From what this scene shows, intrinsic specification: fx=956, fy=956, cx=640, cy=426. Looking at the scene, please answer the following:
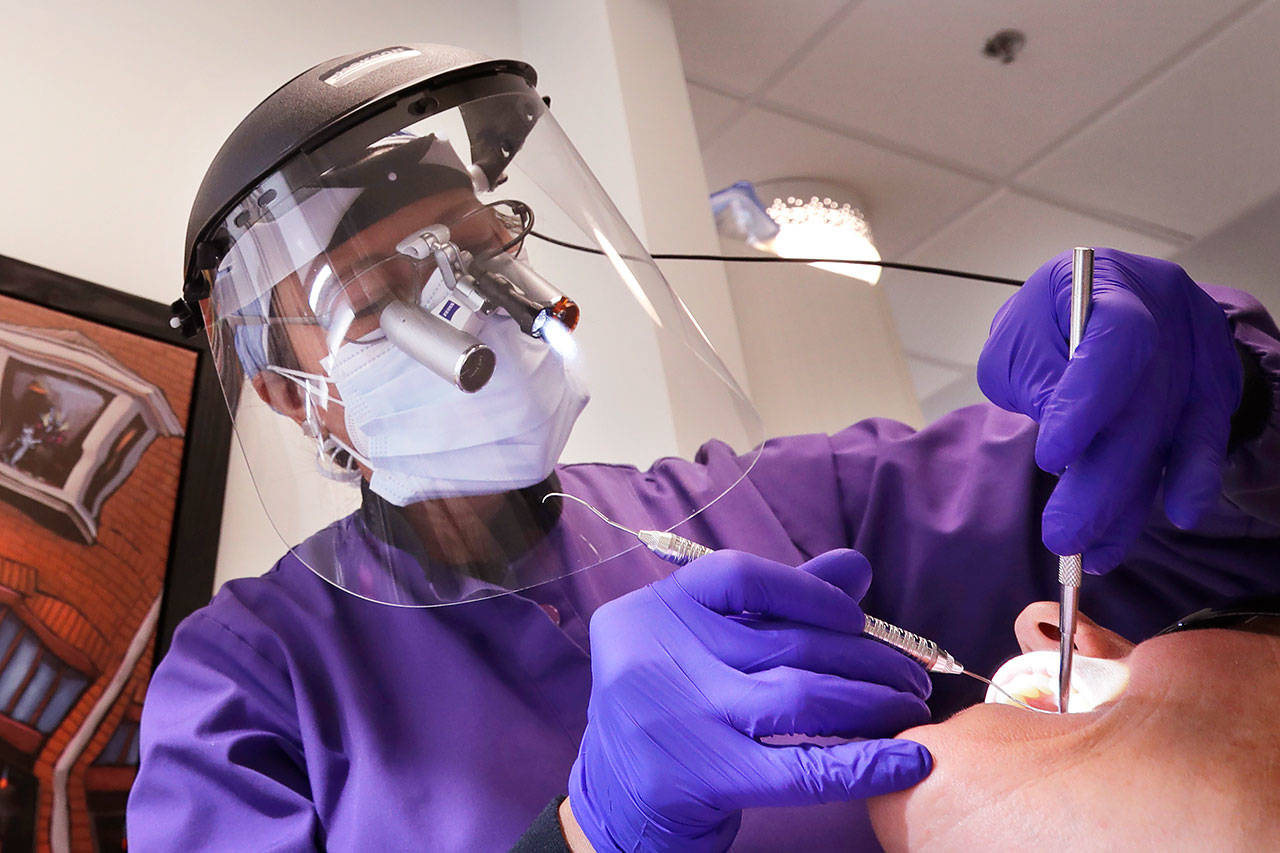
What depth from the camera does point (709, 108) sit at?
2.52m

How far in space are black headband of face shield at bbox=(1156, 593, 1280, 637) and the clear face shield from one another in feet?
1.47

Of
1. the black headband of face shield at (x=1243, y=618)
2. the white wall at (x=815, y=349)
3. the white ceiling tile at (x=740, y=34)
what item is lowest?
the black headband of face shield at (x=1243, y=618)

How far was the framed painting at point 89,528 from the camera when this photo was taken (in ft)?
3.49

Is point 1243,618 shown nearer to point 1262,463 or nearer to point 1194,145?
point 1262,463

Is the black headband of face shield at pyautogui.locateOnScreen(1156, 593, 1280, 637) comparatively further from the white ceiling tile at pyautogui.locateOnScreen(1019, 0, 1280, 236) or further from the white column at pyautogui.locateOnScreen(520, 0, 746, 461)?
the white ceiling tile at pyautogui.locateOnScreen(1019, 0, 1280, 236)

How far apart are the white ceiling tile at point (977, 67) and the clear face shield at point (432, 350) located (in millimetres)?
1724

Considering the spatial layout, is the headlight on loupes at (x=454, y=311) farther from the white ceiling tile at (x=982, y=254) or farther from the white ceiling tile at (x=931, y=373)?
the white ceiling tile at (x=931, y=373)

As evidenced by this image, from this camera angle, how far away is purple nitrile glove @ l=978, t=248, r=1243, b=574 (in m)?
0.70

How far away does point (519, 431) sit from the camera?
772 mm

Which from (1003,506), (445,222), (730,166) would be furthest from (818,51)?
(445,222)

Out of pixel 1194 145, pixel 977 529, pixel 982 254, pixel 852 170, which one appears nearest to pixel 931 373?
pixel 982 254

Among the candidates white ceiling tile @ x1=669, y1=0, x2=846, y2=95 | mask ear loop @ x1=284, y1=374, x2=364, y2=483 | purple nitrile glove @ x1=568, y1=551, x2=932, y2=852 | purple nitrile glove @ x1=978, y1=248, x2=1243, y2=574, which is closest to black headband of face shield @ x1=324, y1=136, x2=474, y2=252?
mask ear loop @ x1=284, y1=374, x2=364, y2=483

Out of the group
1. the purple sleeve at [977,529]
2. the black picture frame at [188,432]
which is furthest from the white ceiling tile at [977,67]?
the black picture frame at [188,432]

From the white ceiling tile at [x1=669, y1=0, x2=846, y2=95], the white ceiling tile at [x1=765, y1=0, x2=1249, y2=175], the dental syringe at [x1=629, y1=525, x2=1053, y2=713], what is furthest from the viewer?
the white ceiling tile at [x1=765, y1=0, x2=1249, y2=175]
